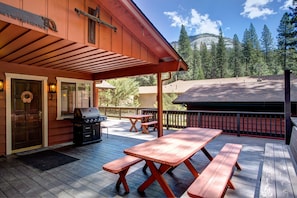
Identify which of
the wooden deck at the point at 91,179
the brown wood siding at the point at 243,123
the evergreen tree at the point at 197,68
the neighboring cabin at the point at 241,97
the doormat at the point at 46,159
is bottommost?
the doormat at the point at 46,159

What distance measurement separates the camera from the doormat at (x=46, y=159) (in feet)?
12.6

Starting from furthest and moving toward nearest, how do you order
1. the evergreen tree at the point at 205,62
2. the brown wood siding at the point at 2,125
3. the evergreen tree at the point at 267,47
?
the evergreen tree at the point at 205,62
the evergreen tree at the point at 267,47
the brown wood siding at the point at 2,125

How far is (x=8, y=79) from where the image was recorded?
15.1ft

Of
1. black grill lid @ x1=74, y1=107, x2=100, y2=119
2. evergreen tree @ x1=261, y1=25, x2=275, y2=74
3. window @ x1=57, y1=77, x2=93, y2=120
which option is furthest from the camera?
evergreen tree @ x1=261, y1=25, x2=275, y2=74

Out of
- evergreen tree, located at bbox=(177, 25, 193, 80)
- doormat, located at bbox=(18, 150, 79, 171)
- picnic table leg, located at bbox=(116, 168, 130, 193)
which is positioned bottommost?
doormat, located at bbox=(18, 150, 79, 171)

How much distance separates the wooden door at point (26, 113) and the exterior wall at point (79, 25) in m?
3.25

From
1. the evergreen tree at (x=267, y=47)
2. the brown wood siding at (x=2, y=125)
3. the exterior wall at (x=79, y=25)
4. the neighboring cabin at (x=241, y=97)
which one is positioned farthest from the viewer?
the evergreen tree at (x=267, y=47)

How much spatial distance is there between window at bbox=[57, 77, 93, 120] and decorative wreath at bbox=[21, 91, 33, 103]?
78 centimetres

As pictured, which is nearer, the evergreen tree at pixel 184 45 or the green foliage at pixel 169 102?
the green foliage at pixel 169 102

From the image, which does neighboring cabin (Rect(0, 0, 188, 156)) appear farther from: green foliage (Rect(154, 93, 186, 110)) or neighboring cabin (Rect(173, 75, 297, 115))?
green foliage (Rect(154, 93, 186, 110))

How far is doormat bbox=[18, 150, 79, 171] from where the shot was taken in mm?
3852

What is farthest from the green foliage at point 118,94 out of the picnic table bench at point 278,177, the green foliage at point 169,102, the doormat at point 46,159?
the picnic table bench at point 278,177

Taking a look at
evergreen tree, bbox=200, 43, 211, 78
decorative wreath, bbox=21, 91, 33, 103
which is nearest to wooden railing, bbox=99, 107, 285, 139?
decorative wreath, bbox=21, 91, 33, 103

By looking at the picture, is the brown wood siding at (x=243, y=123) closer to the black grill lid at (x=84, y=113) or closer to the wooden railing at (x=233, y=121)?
the wooden railing at (x=233, y=121)
